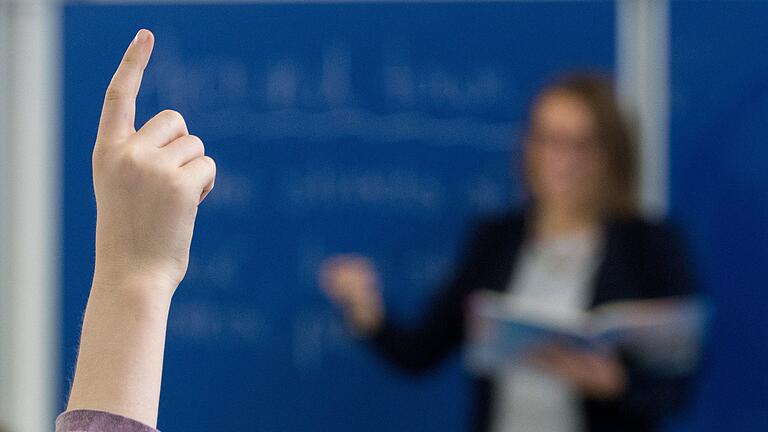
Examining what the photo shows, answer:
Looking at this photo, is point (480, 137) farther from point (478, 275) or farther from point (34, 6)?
point (34, 6)

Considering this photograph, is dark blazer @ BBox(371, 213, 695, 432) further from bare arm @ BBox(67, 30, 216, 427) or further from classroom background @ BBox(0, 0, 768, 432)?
bare arm @ BBox(67, 30, 216, 427)

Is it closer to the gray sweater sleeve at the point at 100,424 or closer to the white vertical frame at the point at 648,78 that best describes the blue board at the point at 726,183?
the white vertical frame at the point at 648,78

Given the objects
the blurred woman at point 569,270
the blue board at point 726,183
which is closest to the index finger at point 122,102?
the blurred woman at point 569,270

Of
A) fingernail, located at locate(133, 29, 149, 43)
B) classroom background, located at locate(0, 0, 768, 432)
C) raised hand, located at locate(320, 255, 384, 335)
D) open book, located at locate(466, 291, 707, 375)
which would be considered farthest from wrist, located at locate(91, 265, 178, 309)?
classroom background, located at locate(0, 0, 768, 432)

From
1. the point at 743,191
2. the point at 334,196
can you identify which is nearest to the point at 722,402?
the point at 743,191

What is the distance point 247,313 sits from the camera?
2.61 meters

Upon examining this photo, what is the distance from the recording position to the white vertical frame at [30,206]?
262 centimetres

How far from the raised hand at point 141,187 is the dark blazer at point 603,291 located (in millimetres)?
1516

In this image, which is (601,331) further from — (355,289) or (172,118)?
(172,118)

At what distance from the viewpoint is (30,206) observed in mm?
2641

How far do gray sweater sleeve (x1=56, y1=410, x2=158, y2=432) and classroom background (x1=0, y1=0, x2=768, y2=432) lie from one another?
1.97 meters

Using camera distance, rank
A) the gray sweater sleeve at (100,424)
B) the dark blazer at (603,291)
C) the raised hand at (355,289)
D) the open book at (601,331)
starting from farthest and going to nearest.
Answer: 1. the raised hand at (355,289)
2. the dark blazer at (603,291)
3. the open book at (601,331)
4. the gray sweater sleeve at (100,424)

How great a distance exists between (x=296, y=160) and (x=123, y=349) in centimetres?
200

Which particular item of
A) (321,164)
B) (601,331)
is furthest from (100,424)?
(321,164)
